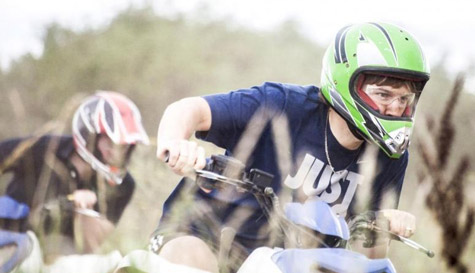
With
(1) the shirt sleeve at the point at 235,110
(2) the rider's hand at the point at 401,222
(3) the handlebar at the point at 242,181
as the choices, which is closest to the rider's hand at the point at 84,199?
(1) the shirt sleeve at the point at 235,110

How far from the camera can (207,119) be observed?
12.9 ft

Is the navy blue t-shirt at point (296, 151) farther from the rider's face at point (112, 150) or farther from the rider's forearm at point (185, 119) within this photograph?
the rider's face at point (112, 150)

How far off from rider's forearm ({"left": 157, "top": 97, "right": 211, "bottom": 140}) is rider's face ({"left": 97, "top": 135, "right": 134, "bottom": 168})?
3136mm

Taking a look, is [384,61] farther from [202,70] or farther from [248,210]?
[202,70]

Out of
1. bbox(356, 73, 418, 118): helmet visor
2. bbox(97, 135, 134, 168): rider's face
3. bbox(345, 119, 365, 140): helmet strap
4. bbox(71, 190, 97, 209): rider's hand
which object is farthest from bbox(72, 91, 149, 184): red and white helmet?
bbox(356, 73, 418, 118): helmet visor

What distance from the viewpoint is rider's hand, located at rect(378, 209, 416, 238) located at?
353cm

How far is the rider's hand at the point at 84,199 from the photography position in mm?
6055

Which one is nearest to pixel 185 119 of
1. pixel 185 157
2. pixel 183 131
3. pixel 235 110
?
pixel 183 131

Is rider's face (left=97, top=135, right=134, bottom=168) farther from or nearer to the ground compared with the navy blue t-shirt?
nearer to the ground

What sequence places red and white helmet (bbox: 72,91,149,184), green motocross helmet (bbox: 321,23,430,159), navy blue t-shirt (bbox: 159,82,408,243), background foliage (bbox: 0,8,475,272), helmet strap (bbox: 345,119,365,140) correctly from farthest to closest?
Result: 1. background foliage (bbox: 0,8,475,272)
2. red and white helmet (bbox: 72,91,149,184)
3. helmet strap (bbox: 345,119,365,140)
4. navy blue t-shirt (bbox: 159,82,408,243)
5. green motocross helmet (bbox: 321,23,430,159)

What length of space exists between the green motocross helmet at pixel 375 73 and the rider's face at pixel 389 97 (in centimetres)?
3

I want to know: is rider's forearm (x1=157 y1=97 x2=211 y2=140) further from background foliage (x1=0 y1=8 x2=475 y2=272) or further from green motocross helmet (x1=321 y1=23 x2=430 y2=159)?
background foliage (x1=0 y1=8 x2=475 y2=272)

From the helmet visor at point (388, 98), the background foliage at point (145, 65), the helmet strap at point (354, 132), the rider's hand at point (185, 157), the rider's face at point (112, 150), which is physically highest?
the helmet visor at point (388, 98)

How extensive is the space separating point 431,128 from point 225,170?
75cm
